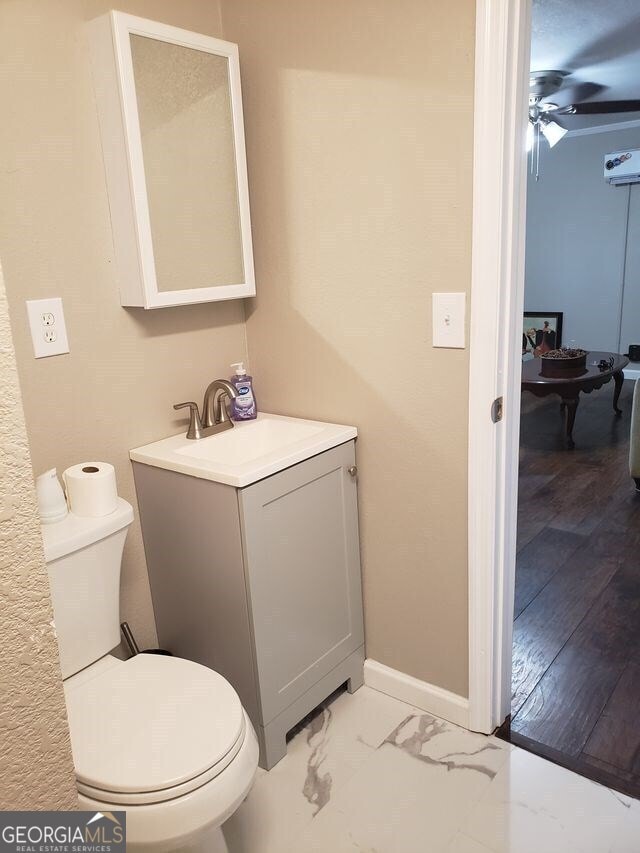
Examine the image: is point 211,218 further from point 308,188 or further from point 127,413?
point 127,413

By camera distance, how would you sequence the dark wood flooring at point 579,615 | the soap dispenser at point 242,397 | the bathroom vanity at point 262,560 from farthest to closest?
the soap dispenser at point 242,397
the dark wood flooring at point 579,615
the bathroom vanity at point 262,560

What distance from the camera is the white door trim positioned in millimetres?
1418

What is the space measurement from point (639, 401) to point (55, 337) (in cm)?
278

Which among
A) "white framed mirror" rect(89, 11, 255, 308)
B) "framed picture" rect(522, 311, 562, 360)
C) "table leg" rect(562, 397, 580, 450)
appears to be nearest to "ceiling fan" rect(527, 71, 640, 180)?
"table leg" rect(562, 397, 580, 450)

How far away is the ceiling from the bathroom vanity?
2.25m

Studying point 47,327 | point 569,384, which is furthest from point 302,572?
point 569,384

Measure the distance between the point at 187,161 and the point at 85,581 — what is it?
1093 mm

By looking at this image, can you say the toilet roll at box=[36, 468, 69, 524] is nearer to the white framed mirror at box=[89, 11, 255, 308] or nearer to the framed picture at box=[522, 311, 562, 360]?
the white framed mirror at box=[89, 11, 255, 308]

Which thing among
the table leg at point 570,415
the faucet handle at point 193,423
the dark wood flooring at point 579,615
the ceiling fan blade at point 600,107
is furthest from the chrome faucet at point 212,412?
the ceiling fan blade at point 600,107

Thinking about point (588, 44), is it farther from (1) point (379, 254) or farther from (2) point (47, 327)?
(2) point (47, 327)

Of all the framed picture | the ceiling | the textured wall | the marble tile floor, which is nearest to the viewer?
the textured wall

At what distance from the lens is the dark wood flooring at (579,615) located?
178 cm

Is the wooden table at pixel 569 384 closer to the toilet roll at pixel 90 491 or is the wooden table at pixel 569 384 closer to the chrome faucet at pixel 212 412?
the chrome faucet at pixel 212 412

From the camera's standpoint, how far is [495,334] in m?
1.55
